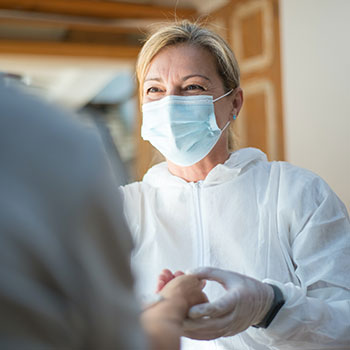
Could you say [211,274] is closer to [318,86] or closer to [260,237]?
[260,237]

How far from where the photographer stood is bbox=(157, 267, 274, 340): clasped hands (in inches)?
43.6

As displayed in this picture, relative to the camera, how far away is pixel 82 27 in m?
4.82

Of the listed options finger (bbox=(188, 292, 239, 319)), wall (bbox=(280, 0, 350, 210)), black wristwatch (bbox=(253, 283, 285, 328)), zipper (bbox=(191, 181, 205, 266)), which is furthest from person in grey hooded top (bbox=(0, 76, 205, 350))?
wall (bbox=(280, 0, 350, 210))

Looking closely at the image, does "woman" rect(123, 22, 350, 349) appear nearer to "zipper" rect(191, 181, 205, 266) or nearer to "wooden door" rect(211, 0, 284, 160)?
"zipper" rect(191, 181, 205, 266)

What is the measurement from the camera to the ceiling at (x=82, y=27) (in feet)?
14.7

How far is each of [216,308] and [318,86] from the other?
2.61 metres

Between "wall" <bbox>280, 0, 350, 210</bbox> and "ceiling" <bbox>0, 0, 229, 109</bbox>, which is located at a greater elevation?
"ceiling" <bbox>0, 0, 229, 109</bbox>

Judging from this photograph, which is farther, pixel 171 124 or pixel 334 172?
pixel 334 172

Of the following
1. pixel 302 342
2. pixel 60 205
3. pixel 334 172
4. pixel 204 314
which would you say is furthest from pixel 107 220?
pixel 334 172

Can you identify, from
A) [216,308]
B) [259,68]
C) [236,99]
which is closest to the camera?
[216,308]

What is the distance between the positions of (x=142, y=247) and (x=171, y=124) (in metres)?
0.40

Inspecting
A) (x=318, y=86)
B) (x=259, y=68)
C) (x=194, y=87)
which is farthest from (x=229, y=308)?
(x=259, y=68)

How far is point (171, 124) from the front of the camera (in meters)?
1.78

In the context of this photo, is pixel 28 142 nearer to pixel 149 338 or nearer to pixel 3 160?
pixel 3 160
